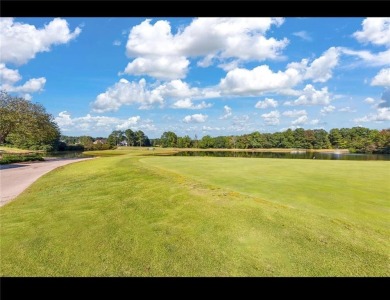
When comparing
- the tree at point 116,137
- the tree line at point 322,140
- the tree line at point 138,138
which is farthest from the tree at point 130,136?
the tree line at point 322,140

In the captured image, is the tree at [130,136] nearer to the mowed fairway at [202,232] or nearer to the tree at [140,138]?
the tree at [140,138]

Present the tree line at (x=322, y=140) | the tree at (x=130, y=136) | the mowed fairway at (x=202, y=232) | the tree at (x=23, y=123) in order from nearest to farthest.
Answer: the mowed fairway at (x=202, y=232), the tree at (x=130, y=136), the tree at (x=23, y=123), the tree line at (x=322, y=140)

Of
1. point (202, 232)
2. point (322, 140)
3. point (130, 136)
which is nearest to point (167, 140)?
point (130, 136)

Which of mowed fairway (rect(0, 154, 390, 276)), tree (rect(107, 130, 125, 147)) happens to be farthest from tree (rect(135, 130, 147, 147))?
mowed fairway (rect(0, 154, 390, 276))

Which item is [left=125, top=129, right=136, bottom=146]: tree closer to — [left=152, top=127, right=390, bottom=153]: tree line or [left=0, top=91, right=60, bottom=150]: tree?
[left=0, top=91, right=60, bottom=150]: tree

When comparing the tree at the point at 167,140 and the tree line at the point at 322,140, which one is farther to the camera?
the tree line at the point at 322,140

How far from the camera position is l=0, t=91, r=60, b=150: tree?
18375 millimetres

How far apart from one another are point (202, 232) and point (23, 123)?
1918cm

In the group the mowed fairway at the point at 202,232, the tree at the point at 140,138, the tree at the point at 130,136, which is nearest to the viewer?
the mowed fairway at the point at 202,232

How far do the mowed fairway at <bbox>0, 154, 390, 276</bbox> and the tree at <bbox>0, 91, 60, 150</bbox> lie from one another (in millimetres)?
15397

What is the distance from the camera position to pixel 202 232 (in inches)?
136

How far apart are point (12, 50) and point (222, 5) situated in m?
2.45

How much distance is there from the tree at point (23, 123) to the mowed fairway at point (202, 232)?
15.4 metres

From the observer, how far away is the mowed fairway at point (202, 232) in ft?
8.70
